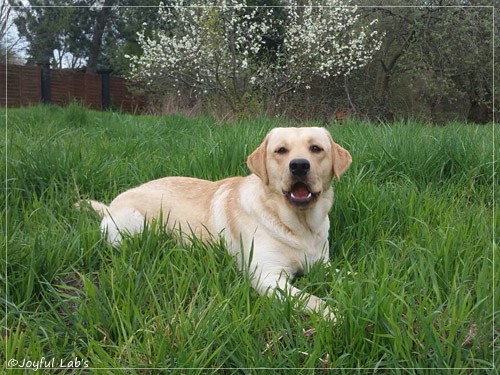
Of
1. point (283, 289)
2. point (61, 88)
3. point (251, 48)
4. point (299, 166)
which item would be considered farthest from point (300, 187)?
point (61, 88)

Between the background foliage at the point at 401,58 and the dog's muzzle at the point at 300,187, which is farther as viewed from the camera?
the background foliage at the point at 401,58

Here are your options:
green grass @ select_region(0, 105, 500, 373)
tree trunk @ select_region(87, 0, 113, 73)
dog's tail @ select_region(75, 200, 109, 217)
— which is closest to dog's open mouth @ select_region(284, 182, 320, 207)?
green grass @ select_region(0, 105, 500, 373)

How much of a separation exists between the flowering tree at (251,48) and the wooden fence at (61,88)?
10.1 feet

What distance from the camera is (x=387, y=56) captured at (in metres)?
15.5

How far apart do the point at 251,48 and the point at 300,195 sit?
9.11 metres

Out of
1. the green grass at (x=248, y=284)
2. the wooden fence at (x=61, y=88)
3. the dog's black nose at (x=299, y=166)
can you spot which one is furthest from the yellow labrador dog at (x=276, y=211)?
the wooden fence at (x=61, y=88)

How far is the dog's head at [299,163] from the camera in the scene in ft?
9.19

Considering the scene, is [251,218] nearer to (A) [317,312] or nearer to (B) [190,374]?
(A) [317,312]

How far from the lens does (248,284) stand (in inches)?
90.9

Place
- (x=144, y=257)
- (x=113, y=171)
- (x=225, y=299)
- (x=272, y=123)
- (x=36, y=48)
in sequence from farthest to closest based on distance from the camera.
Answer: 1. (x=36, y=48)
2. (x=272, y=123)
3. (x=113, y=171)
4. (x=144, y=257)
5. (x=225, y=299)

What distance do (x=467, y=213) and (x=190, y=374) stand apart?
2.27 metres

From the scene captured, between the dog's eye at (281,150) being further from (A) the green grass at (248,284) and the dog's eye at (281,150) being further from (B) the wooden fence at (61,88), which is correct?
(B) the wooden fence at (61,88)

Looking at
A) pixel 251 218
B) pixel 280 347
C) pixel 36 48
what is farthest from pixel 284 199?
pixel 36 48

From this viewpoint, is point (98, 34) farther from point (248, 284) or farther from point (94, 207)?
point (248, 284)
